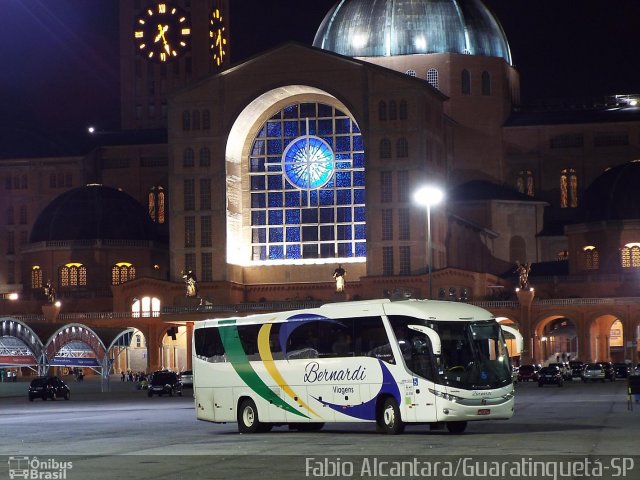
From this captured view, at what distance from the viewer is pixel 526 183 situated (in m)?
140

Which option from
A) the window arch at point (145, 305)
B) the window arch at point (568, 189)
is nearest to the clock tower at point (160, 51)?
the window arch at point (145, 305)

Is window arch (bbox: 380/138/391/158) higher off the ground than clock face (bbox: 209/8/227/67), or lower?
lower

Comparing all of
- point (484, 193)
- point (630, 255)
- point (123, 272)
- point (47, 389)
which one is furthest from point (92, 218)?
point (47, 389)

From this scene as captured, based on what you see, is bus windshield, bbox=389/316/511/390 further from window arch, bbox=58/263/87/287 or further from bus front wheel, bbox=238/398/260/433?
window arch, bbox=58/263/87/287

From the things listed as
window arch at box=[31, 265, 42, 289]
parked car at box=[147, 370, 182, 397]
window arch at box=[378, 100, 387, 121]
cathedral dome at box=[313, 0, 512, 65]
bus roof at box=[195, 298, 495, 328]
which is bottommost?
parked car at box=[147, 370, 182, 397]

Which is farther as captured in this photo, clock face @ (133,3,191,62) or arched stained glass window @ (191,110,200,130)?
clock face @ (133,3,191,62)

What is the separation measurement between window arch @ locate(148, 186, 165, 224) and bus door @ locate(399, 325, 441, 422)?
106240 mm

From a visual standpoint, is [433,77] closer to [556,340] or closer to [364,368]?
[556,340]

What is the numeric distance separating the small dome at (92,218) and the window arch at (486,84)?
109ft

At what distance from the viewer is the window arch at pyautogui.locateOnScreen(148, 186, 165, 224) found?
469ft

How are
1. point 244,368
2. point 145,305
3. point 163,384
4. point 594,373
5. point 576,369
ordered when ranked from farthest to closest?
point 145,305, point 576,369, point 594,373, point 163,384, point 244,368

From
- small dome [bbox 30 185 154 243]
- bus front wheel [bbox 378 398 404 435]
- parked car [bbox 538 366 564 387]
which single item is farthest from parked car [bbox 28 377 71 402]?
small dome [bbox 30 185 154 243]

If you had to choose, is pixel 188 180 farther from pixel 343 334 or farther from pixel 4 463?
pixel 4 463

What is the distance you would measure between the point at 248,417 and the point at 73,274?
297 ft
